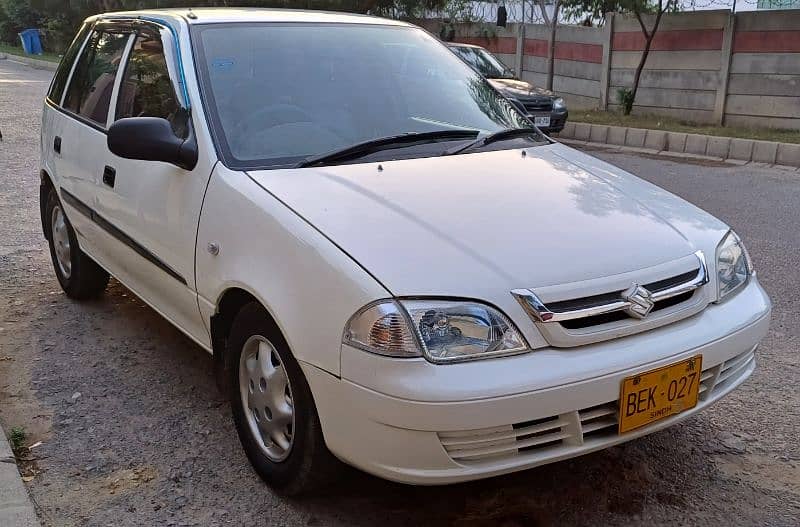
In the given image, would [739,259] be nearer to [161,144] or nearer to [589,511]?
[589,511]

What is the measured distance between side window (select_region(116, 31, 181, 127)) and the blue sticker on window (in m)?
0.20

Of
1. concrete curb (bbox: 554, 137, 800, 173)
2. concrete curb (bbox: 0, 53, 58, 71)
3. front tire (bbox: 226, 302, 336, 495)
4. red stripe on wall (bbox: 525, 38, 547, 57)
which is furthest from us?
concrete curb (bbox: 0, 53, 58, 71)

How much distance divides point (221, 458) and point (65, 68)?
286cm

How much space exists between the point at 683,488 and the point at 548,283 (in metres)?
1.06

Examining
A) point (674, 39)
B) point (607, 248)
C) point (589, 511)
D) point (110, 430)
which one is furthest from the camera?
point (674, 39)

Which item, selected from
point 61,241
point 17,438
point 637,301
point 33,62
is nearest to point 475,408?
point 637,301

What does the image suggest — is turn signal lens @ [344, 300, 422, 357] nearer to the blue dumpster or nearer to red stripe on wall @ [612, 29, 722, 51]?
red stripe on wall @ [612, 29, 722, 51]

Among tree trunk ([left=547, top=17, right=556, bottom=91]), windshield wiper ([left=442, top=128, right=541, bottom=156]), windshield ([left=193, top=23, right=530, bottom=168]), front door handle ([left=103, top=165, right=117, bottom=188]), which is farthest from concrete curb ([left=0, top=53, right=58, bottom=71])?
windshield wiper ([left=442, top=128, right=541, bottom=156])

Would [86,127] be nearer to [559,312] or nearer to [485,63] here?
[559,312]

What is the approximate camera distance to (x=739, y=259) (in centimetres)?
291

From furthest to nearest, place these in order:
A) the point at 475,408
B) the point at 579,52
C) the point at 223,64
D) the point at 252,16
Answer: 1. the point at 579,52
2. the point at 252,16
3. the point at 223,64
4. the point at 475,408

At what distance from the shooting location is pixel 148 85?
3.63 meters

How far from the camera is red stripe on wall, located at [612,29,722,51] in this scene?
11.9 meters

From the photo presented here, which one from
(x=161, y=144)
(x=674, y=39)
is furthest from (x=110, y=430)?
(x=674, y=39)
